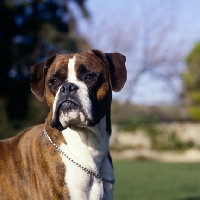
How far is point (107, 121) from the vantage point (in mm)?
3973

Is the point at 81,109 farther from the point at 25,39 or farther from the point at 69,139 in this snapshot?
the point at 25,39

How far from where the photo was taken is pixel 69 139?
3.82 m

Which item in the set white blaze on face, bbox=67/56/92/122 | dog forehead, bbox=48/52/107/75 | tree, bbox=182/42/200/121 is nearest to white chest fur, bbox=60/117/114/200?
white blaze on face, bbox=67/56/92/122

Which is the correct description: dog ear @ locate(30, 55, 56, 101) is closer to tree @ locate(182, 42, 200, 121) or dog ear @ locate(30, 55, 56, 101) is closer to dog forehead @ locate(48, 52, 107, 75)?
dog forehead @ locate(48, 52, 107, 75)

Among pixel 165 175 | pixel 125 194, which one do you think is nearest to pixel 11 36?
pixel 165 175

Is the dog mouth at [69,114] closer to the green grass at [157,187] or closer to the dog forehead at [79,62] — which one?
the dog forehead at [79,62]

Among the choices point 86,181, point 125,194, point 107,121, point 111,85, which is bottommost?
point 125,194

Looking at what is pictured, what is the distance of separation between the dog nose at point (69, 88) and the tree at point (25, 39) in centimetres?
1961

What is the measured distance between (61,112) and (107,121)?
0.46 meters

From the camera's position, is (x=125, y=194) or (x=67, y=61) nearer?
(x=67, y=61)

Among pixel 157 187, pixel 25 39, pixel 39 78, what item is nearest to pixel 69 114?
pixel 39 78

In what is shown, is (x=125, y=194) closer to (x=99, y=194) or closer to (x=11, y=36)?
(x=99, y=194)

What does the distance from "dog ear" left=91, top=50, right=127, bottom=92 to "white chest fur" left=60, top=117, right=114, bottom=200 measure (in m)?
0.28

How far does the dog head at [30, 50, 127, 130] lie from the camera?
3.63 meters
